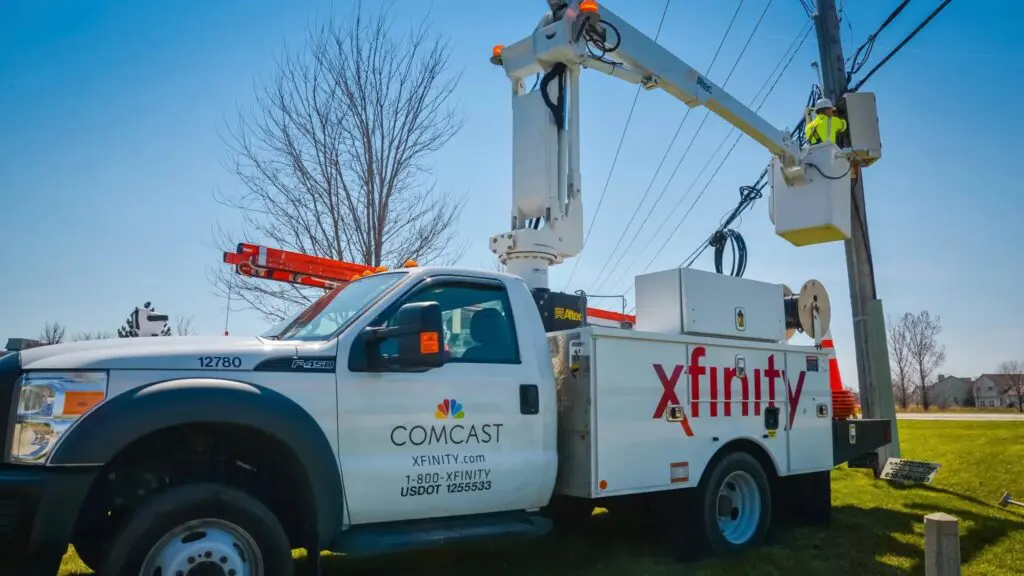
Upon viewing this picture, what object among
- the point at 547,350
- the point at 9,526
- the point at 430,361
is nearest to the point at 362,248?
the point at 547,350

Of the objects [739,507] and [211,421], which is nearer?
[211,421]

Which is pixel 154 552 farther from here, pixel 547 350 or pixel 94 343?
pixel 547 350

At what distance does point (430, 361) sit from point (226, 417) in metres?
1.10

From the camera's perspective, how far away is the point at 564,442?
5352 millimetres

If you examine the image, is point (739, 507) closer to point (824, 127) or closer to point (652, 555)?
point (652, 555)

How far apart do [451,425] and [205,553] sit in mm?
1507

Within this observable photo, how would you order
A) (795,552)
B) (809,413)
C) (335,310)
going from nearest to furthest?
(335,310) → (795,552) → (809,413)

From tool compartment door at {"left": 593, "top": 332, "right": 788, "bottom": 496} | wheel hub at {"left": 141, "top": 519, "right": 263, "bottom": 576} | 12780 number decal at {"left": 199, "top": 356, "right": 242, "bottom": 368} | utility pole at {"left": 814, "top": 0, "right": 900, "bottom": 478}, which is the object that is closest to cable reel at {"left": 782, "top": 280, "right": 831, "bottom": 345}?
tool compartment door at {"left": 593, "top": 332, "right": 788, "bottom": 496}

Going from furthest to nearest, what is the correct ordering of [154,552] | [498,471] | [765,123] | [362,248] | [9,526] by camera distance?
[362,248] < [765,123] < [498,471] < [154,552] < [9,526]

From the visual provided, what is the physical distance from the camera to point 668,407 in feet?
18.8

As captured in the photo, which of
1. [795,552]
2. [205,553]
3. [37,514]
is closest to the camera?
[37,514]

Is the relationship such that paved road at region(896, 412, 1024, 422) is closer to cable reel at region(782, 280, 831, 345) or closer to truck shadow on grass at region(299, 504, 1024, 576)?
cable reel at region(782, 280, 831, 345)

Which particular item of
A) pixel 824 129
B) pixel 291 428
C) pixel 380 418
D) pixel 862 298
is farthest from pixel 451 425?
pixel 862 298

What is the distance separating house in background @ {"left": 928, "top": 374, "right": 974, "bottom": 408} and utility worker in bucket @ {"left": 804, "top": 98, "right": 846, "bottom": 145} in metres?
99.0
